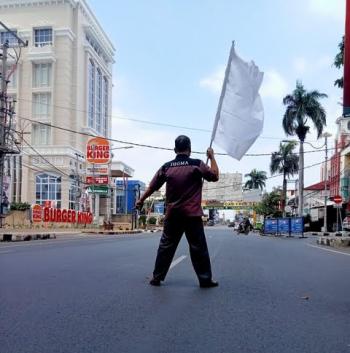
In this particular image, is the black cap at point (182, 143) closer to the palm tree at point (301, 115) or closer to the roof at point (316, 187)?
the palm tree at point (301, 115)

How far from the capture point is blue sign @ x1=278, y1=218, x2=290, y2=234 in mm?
37794

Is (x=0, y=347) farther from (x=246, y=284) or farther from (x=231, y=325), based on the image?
(x=246, y=284)

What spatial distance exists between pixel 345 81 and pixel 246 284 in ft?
32.3

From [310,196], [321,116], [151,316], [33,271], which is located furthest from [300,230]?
[310,196]

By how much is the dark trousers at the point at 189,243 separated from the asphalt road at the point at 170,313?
237 millimetres

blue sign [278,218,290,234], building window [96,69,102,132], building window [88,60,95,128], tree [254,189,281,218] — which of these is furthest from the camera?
tree [254,189,281,218]

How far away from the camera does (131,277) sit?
25.7 ft

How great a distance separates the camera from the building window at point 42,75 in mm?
64875

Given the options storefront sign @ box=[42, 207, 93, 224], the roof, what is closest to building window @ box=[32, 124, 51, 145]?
storefront sign @ box=[42, 207, 93, 224]

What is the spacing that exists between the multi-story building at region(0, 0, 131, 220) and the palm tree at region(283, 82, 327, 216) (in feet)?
80.8

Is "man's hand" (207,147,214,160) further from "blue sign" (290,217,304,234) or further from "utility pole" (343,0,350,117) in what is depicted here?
"blue sign" (290,217,304,234)

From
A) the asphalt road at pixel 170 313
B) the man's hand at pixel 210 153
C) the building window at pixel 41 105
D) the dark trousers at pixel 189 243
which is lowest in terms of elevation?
the asphalt road at pixel 170 313

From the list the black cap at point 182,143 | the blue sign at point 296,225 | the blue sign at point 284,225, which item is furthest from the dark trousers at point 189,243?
the blue sign at point 284,225

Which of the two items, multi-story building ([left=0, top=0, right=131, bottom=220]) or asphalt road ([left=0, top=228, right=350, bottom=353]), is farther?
multi-story building ([left=0, top=0, right=131, bottom=220])
